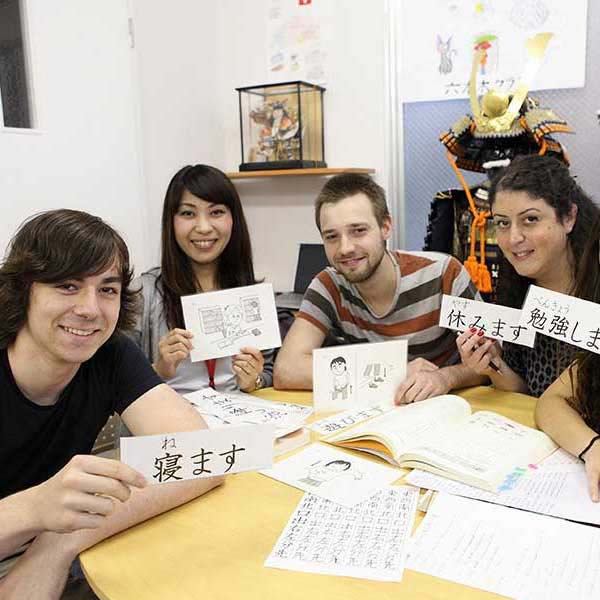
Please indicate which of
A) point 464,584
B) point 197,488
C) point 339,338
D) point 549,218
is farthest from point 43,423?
point 549,218

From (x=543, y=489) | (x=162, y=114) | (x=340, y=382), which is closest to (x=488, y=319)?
(x=340, y=382)

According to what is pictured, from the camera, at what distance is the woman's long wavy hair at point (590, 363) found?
4.37 ft

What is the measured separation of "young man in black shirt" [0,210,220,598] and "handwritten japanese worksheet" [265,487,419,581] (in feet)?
0.72

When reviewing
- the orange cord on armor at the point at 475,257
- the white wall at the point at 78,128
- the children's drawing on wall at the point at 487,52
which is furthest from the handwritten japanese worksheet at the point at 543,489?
the children's drawing on wall at the point at 487,52

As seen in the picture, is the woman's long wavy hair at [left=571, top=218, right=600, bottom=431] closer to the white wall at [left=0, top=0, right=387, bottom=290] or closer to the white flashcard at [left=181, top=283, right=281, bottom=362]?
the white flashcard at [left=181, top=283, right=281, bottom=362]

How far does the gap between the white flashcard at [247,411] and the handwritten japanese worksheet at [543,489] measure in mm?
380

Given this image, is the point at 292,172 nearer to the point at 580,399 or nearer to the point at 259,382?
the point at 259,382

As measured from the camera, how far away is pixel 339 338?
79.5 inches

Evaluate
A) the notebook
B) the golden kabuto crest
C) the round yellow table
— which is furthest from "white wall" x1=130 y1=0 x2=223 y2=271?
the round yellow table

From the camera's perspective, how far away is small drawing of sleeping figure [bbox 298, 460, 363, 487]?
1.19 meters

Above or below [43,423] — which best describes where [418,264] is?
above

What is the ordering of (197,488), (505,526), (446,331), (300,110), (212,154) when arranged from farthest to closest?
(212,154) → (300,110) → (446,331) → (197,488) → (505,526)

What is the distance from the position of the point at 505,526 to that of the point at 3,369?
37.4 inches

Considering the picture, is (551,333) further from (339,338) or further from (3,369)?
(3,369)
